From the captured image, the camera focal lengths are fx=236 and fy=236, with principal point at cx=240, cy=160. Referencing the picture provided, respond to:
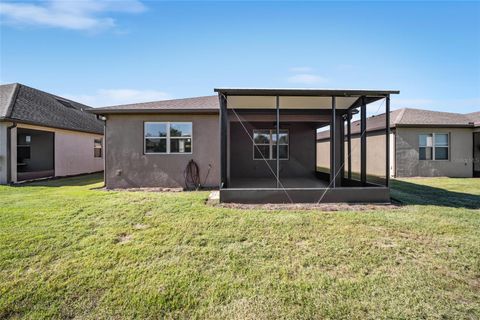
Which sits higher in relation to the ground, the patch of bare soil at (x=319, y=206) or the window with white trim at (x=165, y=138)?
the window with white trim at (x=165, y=138)

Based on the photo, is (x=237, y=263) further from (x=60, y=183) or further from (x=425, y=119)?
(x=425, y=119)

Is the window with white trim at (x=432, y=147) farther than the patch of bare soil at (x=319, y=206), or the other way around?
the window with white trim at (x=432, y=147)

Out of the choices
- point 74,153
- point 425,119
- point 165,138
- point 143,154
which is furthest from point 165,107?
point 425,119

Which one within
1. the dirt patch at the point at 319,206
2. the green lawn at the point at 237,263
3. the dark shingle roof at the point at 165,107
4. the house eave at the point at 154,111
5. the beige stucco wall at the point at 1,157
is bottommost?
the green lawn at the point at 237,263

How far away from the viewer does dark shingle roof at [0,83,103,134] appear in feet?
33.2

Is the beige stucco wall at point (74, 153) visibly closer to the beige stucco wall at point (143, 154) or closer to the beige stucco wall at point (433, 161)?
the beige stucco wall at point (143, 154)

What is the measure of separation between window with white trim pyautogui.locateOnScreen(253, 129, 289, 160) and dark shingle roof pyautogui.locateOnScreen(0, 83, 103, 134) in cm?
731

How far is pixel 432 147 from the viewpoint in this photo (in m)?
12.6

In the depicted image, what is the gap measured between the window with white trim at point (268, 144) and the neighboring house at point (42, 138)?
8.30 metres

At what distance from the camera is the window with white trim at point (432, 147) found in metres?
12.6

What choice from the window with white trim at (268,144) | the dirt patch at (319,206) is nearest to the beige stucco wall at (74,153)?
the window with white trim at (268,144)

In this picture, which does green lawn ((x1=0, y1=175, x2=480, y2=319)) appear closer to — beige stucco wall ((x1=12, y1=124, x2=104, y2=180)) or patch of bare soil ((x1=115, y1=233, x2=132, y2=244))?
patch of bare soil ((x1=115, y1=233, x2=132, y2=244))

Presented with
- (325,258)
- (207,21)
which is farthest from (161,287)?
(207,21)

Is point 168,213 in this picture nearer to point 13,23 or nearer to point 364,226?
point 364,226
